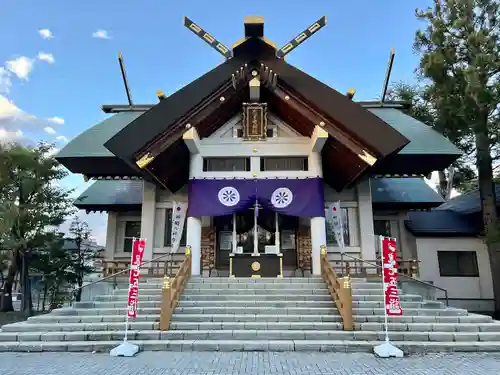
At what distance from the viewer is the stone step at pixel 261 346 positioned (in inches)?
273

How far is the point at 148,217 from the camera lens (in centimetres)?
1254

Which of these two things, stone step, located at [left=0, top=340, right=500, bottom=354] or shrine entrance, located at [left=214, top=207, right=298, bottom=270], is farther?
shrine entrance, located at [left=214, top=207, right=298, bottom=270]

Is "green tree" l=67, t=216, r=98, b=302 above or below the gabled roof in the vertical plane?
below

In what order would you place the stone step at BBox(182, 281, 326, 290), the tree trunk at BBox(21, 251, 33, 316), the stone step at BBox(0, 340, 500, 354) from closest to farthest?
the stone step at BBox(0, 340, 500, 354) → the stone step at BBox(182, 281, 326, 290) → the tree trunk at BBox(21, 251, 33, 316)

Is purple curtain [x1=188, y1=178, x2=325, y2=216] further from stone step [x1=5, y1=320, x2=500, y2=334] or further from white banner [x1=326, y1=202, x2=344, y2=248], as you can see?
stone step [x1=5, y1=320, x2=500, y2=334]

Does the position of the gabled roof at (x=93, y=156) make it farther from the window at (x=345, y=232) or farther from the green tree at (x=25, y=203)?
the window at (x=345, y=232)

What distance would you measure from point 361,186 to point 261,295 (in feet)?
19.3

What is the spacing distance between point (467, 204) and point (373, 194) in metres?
6.40

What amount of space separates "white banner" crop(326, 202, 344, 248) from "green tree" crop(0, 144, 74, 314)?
11.3 metres

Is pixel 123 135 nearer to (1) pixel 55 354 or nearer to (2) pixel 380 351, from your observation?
(1) pixel 55 354

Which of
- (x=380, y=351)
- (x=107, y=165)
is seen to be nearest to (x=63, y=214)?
(x=107, y=165)

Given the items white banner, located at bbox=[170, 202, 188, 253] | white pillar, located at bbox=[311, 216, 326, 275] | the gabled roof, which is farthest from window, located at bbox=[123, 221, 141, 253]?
white pillar, located at bbox=[311, 216, 326, 275]

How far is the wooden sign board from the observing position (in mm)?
11758

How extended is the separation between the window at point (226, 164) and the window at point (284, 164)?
56 centimetres
